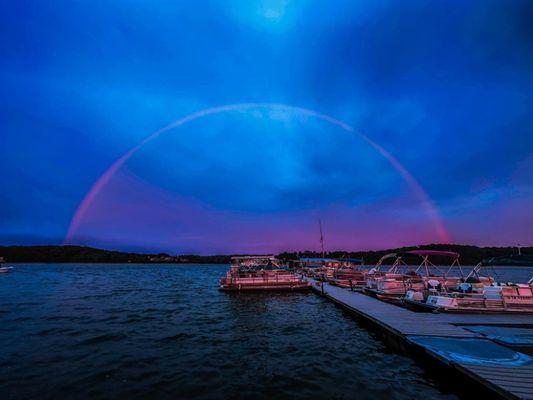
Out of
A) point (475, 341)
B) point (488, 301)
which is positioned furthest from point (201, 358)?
point (488, 301)

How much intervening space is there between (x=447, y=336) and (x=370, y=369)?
4104mm

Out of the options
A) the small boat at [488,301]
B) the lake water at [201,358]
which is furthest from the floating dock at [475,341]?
the lake water at [201,358]

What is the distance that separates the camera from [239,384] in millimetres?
12469

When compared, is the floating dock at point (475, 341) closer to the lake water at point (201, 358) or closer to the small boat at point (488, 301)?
the small boat at point (488, 301)

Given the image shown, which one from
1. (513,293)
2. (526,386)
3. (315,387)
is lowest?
(315,387)

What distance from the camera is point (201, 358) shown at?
15758mm

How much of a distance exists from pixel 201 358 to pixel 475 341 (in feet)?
39.0

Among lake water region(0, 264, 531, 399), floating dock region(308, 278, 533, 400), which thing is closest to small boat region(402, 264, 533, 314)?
floating dock region(308, 278, 533, 400)

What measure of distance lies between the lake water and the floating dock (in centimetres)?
110

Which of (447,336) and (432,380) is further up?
(447,336)

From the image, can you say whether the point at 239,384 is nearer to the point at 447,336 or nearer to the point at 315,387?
the point at 315,387

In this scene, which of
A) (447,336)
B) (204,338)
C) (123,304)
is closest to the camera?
(447,336)

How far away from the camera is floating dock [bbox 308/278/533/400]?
31.8 feet

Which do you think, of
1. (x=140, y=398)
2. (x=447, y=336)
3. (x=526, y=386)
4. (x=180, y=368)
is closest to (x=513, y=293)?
(x=447, y=336)
